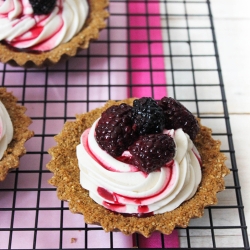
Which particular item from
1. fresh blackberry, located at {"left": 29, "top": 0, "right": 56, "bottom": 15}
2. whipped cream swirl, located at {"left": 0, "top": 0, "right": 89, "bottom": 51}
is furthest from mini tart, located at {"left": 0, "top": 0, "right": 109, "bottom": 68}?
fresh blackberry, located at {"left": 29, "top": 0, "right": 56, "bottom": 15}

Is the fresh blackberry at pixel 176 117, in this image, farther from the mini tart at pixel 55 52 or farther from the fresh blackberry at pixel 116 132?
the mini tart at pixel 55 52

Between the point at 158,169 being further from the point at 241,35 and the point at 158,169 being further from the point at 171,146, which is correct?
the point at 241,35

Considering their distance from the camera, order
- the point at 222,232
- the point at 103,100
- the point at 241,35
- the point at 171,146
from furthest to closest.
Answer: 1. the point at 241,35
2. the point at 103,100
3. the point at 222,232
4. the point at 171,146

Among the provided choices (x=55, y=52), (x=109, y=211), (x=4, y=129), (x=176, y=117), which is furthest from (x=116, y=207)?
(x=55, y=52)

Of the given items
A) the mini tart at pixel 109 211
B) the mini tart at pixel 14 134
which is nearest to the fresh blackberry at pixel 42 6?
the mini tart at pixel 14 134

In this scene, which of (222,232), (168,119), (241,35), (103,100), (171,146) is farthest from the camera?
(241,35)

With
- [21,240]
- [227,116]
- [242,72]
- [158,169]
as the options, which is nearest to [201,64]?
[242,72]

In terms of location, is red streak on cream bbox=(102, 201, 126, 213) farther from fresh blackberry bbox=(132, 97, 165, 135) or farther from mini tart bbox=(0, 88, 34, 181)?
mini tart bbox=(0, 88, 34, 181)
